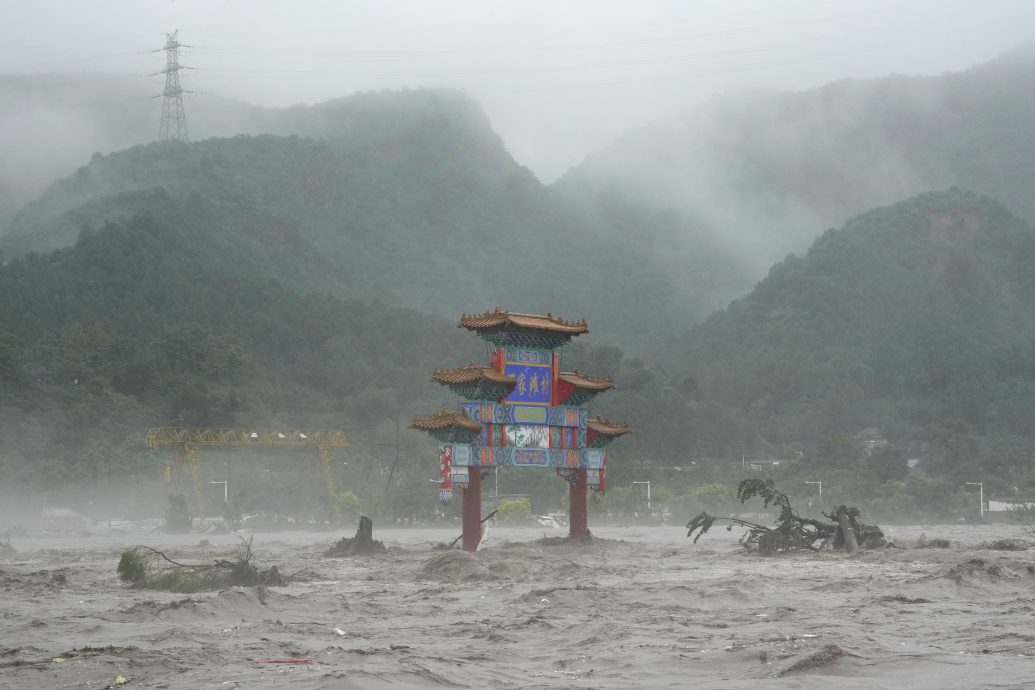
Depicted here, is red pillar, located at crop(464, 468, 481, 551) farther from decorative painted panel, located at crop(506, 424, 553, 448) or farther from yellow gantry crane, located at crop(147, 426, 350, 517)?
yellow gantry crane, located at crop(147, 426, 350, 517)

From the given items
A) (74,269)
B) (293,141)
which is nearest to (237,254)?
(74,269)

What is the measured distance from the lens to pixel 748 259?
19462 centimetres

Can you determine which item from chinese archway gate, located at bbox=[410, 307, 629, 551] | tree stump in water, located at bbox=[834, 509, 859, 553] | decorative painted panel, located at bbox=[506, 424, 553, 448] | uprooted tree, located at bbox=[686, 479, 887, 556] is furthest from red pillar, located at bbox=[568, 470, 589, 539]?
tree stump in water, located at bbox=[834, 509, 859, 553]

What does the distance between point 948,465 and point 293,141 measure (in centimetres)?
12959

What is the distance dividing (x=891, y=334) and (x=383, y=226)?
76394mm

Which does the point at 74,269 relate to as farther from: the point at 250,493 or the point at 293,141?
the point at 293,141

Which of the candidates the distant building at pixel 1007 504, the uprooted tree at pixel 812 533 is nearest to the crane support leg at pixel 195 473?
the uprooted tree at pixel 812 533

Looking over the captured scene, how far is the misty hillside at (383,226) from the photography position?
153m

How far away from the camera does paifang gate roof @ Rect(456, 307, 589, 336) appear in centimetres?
3703

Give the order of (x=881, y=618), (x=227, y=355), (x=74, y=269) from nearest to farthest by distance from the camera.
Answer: (x=881, y=618) < (x=227, y=355) < (x=74, y=269)

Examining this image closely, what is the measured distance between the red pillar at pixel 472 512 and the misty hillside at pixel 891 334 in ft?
221

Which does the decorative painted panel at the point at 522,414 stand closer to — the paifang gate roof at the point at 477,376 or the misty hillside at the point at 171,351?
the paifang gate roof at the point at 477,376

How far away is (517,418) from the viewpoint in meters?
37.2

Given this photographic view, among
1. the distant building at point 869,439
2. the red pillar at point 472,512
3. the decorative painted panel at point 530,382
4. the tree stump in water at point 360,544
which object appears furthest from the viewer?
the distant building at point 869,439
